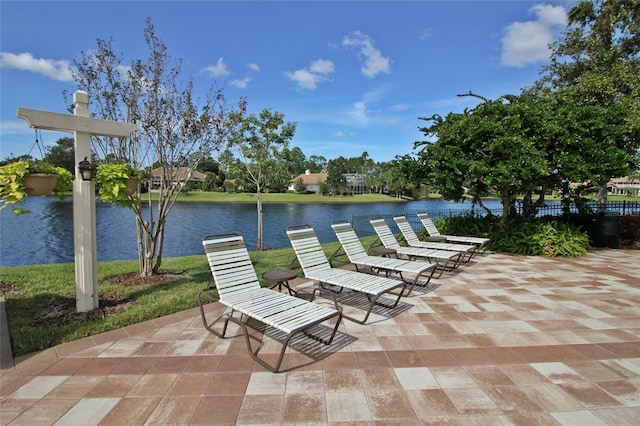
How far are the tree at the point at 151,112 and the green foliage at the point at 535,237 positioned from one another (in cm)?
836

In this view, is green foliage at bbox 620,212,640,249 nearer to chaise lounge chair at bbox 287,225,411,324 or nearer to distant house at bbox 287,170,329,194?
chaise lounge chair at bbox 287,225,411,324

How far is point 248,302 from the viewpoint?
356 centimetres

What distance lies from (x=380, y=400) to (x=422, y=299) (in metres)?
2.75

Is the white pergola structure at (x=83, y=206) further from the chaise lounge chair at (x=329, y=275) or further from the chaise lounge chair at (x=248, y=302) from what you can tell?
the chaise lounge chair at (x=329, y=275)

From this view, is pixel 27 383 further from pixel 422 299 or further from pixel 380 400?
pixel 422 299

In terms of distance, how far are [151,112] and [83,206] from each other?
269cm

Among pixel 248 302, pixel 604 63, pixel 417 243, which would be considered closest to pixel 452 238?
pixel 417 243

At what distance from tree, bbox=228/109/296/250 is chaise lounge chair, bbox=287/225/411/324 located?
307 inches

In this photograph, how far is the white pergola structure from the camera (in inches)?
161

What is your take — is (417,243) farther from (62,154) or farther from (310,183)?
(310,183)

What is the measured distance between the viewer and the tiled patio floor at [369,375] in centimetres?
235

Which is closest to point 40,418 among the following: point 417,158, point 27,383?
point 27,383

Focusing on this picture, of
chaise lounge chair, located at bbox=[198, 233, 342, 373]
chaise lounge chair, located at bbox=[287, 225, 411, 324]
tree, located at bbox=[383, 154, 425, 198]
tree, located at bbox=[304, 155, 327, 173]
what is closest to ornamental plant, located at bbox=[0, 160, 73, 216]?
chaise lounge chair, located at bbox=[198, 233, 342, 373]

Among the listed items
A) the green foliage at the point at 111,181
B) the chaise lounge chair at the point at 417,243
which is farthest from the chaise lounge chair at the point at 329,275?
the chaise lounge chair at the point at 417,243
